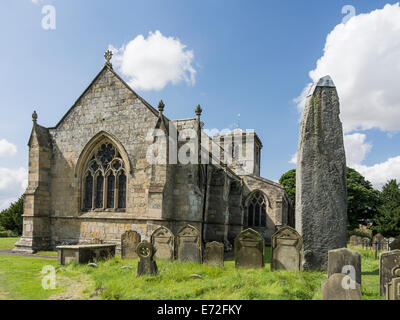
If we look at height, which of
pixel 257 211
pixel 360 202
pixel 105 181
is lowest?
pixel 257 211

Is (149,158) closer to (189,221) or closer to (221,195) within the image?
(189,221)

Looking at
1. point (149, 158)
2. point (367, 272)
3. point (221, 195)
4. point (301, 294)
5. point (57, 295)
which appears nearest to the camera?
point (301, 294)

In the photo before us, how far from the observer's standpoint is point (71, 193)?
14.9 meters

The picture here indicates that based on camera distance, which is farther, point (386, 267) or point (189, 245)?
point (189, 245)

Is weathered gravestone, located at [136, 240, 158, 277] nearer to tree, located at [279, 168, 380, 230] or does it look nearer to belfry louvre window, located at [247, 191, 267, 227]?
belfry louvre window, located at [247, 191, 267, 227]

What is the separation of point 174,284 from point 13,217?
2556 centimetres

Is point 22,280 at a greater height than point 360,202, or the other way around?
point 360,202

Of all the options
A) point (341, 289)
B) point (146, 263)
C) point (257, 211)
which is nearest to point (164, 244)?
point (146, 263)

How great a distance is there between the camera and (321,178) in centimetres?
854

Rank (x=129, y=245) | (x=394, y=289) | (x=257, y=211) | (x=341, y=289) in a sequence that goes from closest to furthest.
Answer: (x=341, y=289)
(x=394, y=289)
(x=129, y=245)
(x=257, y=211)

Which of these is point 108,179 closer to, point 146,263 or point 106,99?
point 106,99
